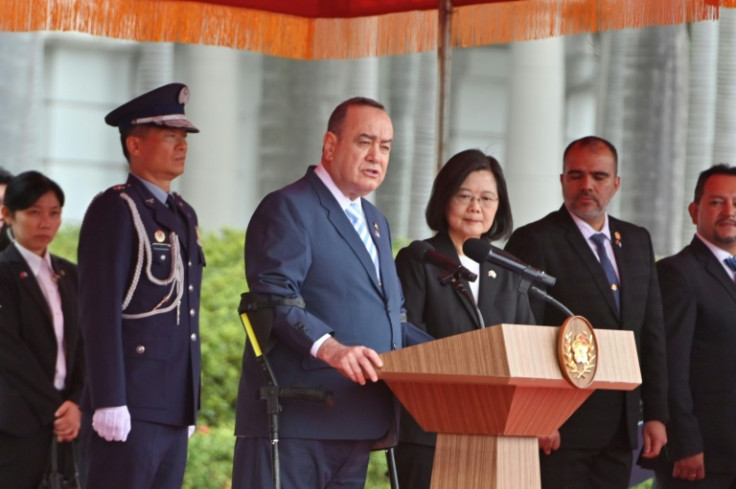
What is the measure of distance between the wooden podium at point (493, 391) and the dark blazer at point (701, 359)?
211 centimetres

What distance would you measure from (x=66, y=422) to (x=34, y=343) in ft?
1.28

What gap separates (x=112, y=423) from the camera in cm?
507

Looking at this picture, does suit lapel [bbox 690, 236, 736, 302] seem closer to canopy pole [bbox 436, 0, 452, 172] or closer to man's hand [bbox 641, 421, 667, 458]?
man's hand [bbox 641, 421, 667, 458]

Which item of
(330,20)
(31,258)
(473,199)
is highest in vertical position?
(330,20)

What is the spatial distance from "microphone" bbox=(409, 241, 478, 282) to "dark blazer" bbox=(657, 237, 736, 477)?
2188 millimetres

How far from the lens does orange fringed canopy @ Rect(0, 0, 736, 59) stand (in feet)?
23.0

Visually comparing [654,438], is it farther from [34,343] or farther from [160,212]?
[34,343]

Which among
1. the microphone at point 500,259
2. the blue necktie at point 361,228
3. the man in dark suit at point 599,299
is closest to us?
the microphone at point 500,259

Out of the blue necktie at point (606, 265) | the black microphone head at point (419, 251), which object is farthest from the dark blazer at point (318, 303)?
the blue necktie at point (606, 265)

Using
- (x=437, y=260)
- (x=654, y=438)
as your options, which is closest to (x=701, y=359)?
(x=654, y=438)

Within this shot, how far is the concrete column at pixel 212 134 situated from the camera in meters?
13.4

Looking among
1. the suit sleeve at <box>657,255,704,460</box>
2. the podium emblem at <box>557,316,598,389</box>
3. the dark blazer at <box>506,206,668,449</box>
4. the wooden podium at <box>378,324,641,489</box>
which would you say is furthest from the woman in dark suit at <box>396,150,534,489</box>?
the podium emblem at <box>557,316,598,389</box>

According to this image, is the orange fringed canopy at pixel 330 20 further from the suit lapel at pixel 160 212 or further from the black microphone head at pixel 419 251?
the black microphone head at pixel 419 251

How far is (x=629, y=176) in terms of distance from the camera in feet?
40.4
